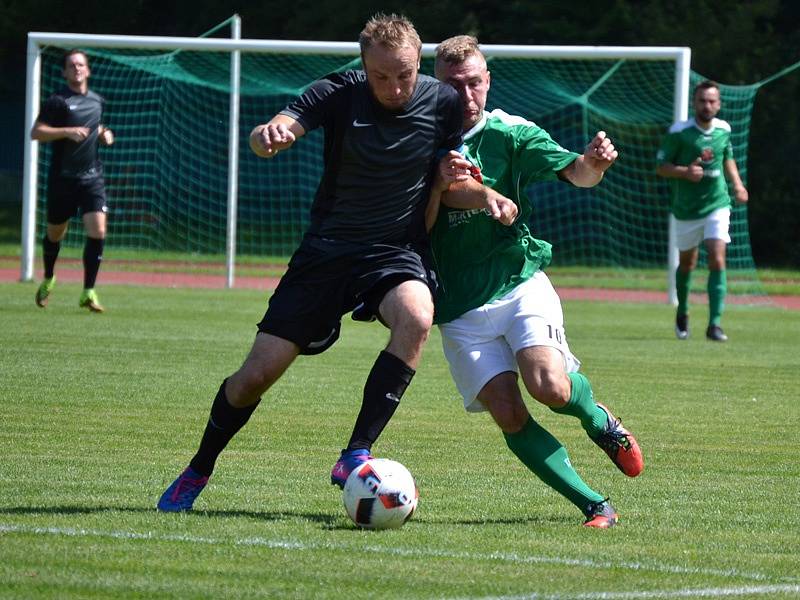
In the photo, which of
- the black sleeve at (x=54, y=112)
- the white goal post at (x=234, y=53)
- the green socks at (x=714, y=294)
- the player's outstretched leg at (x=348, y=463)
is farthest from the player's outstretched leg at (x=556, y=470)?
the white goal post at (x=234, y=53)

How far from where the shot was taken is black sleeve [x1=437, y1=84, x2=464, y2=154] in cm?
582

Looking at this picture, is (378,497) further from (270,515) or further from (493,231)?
(493,231)

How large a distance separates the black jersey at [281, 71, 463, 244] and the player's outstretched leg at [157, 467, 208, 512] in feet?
3.36

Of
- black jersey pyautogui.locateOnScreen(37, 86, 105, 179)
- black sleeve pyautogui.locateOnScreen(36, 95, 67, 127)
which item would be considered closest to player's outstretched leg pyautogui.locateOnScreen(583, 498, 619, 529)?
black jersey pyautogui.locateOnScreen(37, 86, 105, 179)

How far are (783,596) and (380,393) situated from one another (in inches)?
67.4

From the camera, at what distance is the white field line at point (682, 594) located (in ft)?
13.9

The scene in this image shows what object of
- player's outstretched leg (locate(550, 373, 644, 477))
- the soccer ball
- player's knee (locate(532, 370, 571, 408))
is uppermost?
player's knee (locate(532, 370, 571, 408))

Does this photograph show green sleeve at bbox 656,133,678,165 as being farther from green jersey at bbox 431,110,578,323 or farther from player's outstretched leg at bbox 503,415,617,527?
player's outstretched leg at bbox 503,415,617,527

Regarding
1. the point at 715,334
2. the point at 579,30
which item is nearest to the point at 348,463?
the point at 715,334

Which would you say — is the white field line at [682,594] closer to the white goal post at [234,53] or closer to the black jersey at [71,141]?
the black jersey at [71,141]

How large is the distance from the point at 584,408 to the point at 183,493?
1.52m

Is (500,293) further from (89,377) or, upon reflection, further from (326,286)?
(89,377)

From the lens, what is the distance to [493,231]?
5945 mm

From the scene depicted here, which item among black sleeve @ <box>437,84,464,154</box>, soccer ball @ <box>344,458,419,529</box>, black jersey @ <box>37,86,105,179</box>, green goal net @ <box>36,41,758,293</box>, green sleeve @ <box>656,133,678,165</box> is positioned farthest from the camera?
green goal net @ <box>36,41,758,293</box>
